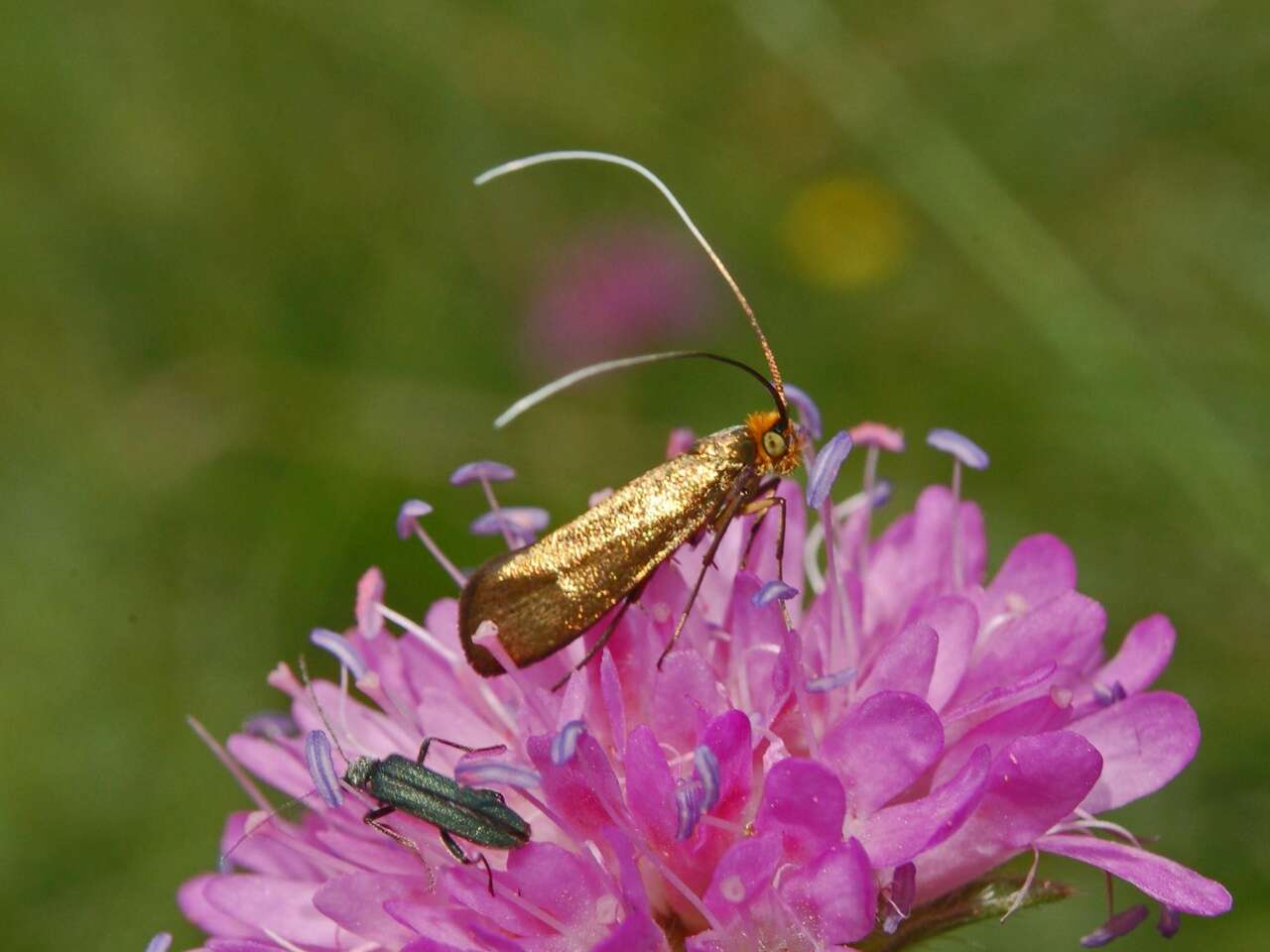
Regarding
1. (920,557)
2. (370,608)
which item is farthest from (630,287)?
(370,608)

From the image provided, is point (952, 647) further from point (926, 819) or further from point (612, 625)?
point (612, 625)

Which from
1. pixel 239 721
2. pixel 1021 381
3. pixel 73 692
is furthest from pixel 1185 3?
pixel 73 692

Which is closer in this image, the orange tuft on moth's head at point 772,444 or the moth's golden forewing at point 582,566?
the moth's golden forewing at point 582,566

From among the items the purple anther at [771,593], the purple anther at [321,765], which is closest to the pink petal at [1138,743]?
the purple anther at [771,593]

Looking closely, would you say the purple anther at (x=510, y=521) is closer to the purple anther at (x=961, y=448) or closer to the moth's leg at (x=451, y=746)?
the moth's leg at (x=451, y=746)

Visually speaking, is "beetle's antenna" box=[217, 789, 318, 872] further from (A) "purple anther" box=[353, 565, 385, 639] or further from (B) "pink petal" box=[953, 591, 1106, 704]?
(B) "pink petal" box=[953, 591, 1106, 704]

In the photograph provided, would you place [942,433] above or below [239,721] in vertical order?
below

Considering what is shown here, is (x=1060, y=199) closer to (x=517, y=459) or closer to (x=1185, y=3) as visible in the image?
(x=1185, y=3)
